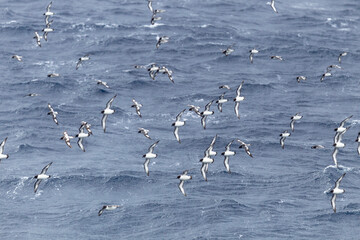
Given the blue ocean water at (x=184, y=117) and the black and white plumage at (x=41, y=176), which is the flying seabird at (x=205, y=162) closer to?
the blue ocean water at (x=184, y=117)

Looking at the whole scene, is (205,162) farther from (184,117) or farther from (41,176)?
(184,117)

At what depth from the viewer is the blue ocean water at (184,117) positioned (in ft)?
354

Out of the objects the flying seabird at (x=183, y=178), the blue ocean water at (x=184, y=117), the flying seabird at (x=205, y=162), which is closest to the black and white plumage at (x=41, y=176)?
the blue ocean water at (x=184, y=117)

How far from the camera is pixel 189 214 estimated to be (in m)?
108

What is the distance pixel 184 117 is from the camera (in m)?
128

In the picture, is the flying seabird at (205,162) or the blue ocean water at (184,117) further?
the blue ocean water at (184,117)

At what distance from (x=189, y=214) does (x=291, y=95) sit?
33590 mm

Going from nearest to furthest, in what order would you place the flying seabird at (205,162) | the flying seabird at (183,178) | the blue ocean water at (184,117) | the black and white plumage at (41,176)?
the black and white plumage at (41,176), the flying seabird at (183,178), the flying seabird at (205,162), the blue ocean water at (184,117)

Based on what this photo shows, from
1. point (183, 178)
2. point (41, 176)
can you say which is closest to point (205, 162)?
point (183, 178)

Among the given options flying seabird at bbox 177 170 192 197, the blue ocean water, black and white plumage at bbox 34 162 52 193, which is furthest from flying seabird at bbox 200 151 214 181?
black and white plumage at bbox 34 162 52 193

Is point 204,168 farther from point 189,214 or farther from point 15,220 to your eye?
point 15,220

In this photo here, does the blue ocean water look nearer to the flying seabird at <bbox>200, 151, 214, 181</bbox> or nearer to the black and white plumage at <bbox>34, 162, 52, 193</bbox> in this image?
the black and white plumage at <bbox>34, 162, 52, 193</bbox>

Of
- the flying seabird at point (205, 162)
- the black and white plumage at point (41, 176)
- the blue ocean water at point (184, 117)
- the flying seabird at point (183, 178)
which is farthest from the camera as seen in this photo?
the blue ocean water at point (184, 117)

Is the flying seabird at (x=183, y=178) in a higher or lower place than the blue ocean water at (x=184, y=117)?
higher
